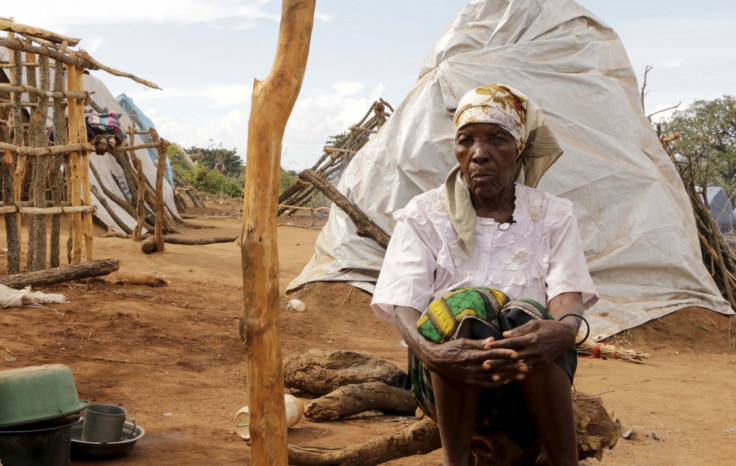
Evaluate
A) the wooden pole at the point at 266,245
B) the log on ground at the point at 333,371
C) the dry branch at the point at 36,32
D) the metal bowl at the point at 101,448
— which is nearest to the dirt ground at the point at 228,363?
the metal bowl at the point at 101,448

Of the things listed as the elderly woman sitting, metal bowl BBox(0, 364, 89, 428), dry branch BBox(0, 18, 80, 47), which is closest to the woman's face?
the elderly woman sitting

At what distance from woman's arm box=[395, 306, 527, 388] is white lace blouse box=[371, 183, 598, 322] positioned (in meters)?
0.29

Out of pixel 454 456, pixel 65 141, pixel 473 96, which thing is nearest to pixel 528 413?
pixel 454 456

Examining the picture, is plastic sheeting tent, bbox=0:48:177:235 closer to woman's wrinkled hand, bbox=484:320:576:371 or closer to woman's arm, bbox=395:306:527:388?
woman's arm, bbox=395:306:527:388

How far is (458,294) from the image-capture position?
82.4 inches

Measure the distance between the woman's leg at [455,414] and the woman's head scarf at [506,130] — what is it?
1.53ft

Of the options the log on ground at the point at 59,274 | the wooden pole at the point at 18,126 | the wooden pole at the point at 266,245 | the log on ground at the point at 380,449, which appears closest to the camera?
the wooden pole at the point at 266,245

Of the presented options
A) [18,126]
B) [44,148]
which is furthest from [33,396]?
[18,126]

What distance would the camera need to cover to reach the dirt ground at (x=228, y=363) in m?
3.24

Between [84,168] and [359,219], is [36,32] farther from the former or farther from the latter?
[359,219]

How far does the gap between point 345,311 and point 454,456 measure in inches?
167

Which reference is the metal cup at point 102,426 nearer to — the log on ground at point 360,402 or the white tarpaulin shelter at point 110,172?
the log on ground at point 360,402

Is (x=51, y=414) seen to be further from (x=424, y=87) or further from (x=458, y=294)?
(x=424, y=87)

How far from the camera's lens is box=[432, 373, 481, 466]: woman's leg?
2.05 metres
